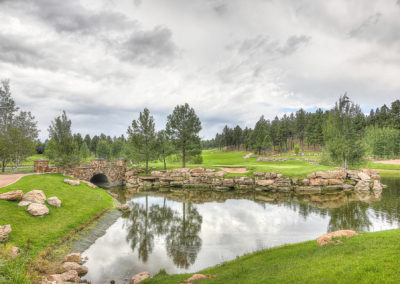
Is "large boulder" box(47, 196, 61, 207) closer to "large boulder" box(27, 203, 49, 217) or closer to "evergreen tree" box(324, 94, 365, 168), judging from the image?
"large boulder" box(27, 203, 49, 217)

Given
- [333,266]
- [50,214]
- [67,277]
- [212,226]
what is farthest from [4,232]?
[333,266]

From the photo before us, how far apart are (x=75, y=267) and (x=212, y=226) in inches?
436

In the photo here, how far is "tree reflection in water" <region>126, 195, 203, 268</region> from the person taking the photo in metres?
13.7

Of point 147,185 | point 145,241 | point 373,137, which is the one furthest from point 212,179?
point 373,137

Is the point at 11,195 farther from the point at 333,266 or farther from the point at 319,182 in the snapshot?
the point at 319,182

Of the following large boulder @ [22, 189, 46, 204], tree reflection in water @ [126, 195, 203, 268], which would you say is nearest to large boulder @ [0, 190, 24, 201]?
large boulder @ [22, 189, 46, 204]

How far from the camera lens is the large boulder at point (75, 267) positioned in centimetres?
1112

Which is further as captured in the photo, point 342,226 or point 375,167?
point 375,167

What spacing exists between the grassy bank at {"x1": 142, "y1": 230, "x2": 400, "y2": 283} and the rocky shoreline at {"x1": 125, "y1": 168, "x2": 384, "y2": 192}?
26.2m

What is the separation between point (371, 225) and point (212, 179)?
25167 mm

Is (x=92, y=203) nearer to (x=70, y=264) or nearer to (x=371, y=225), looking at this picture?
(x=70, y=264)

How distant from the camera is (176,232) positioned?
1766cm

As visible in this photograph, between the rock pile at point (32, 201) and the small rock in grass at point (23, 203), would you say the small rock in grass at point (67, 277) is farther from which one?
the small rock in grass at point (23, 203)

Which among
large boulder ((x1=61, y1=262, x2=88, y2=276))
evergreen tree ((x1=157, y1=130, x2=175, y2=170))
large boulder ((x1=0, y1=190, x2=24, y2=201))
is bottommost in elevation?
large boulder ((x1=61, y1=262, x2=88, y2=276))
